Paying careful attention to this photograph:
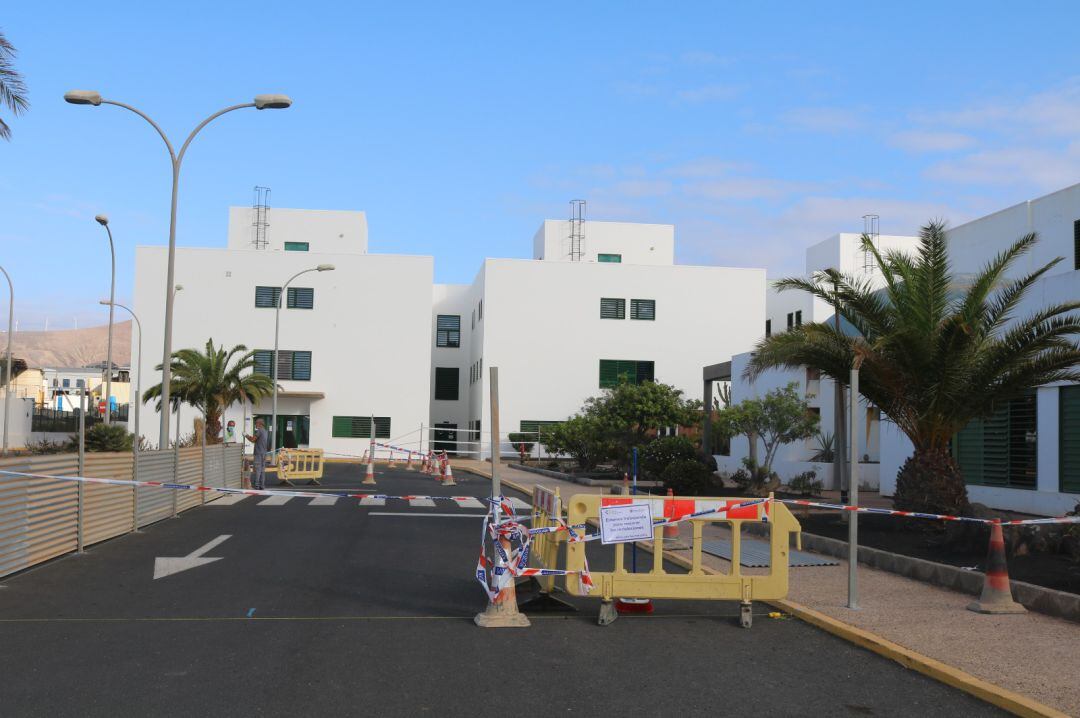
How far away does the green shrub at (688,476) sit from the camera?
23.5m

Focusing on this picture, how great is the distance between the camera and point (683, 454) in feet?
83.1

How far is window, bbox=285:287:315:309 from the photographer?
172 feet

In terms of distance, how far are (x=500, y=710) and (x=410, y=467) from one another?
35.6m

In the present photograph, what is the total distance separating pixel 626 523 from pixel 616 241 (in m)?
54.0

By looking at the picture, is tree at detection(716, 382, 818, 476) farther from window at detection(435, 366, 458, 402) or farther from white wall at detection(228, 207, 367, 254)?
white wall at detection(228, 207, 367, 254)

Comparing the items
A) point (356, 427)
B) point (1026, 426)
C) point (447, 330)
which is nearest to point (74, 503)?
point (1026, 426)

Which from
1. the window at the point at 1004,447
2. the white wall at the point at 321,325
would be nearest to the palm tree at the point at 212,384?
the white wall at the point at 321,325

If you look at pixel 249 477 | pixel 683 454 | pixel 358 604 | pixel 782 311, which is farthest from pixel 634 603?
pixel 782 311

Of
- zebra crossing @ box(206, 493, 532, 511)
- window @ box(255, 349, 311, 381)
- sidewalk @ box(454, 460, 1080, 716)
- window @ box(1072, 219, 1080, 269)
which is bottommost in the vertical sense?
zebra crossing @ box(206, 493, 532, 511)

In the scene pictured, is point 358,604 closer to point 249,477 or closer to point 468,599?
point 468,599

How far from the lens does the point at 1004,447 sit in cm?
2036

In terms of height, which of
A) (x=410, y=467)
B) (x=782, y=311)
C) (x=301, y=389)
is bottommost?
(x=410, y=467)

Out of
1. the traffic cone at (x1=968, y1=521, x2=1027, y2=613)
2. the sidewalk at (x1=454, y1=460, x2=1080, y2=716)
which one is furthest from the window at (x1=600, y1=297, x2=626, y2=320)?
the traffic cone at (x1=968, y1=521, x2=1027, y2=613)

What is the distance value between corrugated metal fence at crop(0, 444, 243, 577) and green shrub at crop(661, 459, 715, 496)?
10724mm
